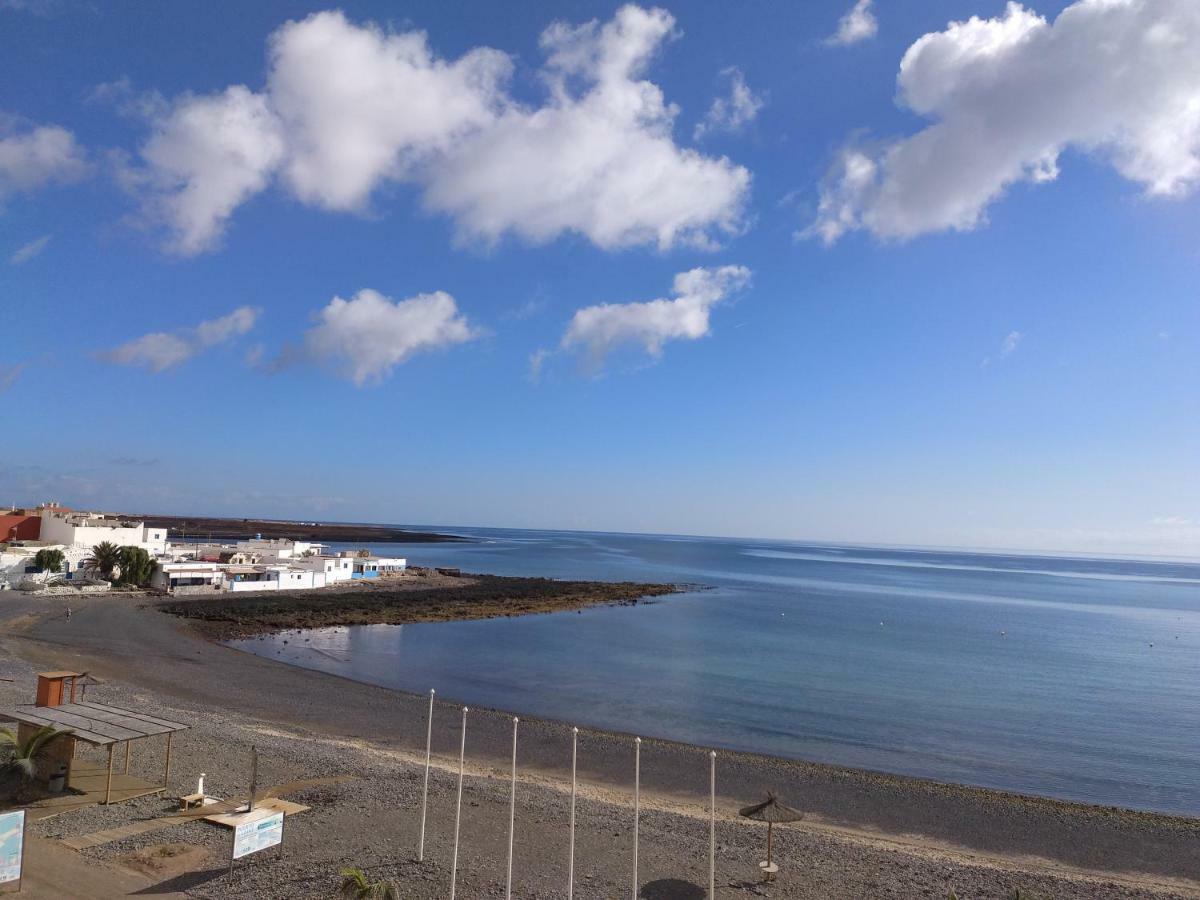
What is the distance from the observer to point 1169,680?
141 feet

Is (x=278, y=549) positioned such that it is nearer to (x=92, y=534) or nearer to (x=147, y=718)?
(x=92, y=534)

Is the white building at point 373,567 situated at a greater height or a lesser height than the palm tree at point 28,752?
lesser

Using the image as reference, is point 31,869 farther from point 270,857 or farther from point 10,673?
point 10,673

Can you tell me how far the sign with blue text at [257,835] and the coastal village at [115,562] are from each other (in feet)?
179

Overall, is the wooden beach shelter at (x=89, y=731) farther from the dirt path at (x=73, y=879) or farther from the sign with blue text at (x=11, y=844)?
the sign with blue text at (x=11, y=844)

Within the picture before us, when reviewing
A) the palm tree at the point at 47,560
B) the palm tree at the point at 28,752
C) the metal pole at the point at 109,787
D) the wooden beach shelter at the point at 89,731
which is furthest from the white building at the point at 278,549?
the metal pole at the point at 109,787

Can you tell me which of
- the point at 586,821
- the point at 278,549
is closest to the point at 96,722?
the point at 586,821

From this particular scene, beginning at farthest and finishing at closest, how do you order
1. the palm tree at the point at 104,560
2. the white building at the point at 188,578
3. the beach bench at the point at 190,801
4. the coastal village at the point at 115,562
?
the white building at the point at 188,578, the palm tree at the point at 104,560, the coastal village at the point at 115,562, the beach bench at the point at 190,801

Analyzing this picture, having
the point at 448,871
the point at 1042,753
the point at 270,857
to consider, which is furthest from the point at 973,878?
the point at 1042,753

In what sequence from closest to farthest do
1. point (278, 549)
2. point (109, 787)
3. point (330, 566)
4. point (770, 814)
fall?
point (770, 814)
point (109, 787)
point (330, 566)
point (278, 549)

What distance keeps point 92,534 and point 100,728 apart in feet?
201

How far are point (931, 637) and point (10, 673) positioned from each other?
191 feet

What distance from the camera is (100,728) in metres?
13.5

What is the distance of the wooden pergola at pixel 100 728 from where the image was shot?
13.3 m
